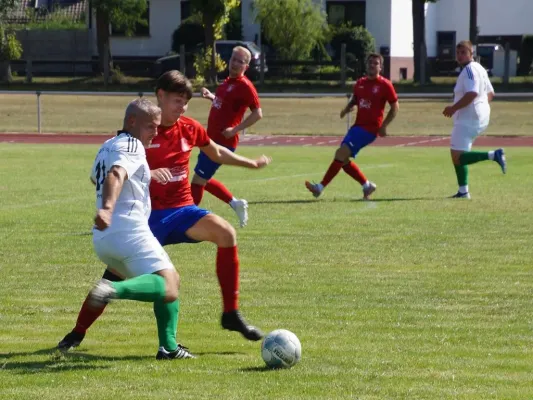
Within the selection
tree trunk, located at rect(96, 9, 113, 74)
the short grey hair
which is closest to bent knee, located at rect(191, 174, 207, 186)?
the short grey hair

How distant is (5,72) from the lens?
168ft

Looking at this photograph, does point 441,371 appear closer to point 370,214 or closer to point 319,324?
point 319,324

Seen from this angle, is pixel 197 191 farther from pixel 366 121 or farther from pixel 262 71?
pixel 262 71

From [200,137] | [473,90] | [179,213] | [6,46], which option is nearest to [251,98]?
[473,90]

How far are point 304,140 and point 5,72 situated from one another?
25134 mm

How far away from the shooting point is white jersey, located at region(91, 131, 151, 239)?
6207mm

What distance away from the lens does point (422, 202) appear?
50.9 feet

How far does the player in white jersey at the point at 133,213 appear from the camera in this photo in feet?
20.1

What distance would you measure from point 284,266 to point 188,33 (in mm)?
47865

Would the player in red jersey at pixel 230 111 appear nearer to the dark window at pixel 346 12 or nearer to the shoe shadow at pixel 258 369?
the shoe shadow at pixel 258 369

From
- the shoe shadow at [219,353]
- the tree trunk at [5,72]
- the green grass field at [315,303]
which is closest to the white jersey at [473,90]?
the green grass field at [315,303]

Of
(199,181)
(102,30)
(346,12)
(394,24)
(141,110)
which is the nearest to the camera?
(141,110)

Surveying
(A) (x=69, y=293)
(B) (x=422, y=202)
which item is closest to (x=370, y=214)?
(B) (x=422, y=202)

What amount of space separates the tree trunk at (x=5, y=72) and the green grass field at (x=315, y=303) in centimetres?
3534
